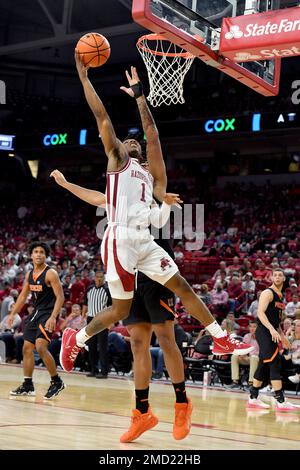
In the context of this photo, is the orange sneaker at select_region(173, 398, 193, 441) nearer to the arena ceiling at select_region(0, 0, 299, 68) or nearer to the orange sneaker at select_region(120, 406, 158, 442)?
the orange sneaker at select_region(120, 406, 158, 442)

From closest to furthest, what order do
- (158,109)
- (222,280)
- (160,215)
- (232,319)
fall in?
(160,215), (232,319), (222,280), (158,109)

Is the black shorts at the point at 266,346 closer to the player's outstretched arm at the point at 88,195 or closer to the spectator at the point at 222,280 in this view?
the player's outstretched arm at the point at 88,195

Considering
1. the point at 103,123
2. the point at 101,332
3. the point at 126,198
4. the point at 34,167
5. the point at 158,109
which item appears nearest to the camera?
the point at 103,123

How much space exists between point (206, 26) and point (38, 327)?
4.20 meters

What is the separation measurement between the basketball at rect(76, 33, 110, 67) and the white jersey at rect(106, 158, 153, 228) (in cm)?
87

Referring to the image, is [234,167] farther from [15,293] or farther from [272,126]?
[15,293]

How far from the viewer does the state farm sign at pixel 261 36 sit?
7863 mm

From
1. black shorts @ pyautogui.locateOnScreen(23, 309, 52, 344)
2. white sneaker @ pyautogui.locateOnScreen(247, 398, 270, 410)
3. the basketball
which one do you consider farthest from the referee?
the basketball

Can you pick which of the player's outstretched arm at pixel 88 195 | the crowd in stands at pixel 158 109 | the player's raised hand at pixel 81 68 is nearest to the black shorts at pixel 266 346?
the player's outstretched arm at pixel 88 195

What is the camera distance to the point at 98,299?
13352 millimetres

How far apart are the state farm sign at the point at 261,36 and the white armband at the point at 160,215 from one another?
2.93 meters

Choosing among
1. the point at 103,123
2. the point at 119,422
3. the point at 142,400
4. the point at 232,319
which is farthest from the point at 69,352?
the point at 232,319

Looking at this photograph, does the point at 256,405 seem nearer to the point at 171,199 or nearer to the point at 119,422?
the point at 119,422

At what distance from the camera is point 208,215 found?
25.9 metres
